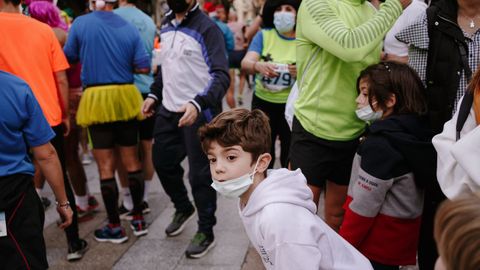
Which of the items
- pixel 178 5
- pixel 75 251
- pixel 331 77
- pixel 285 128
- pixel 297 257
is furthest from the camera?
pixel 285 128

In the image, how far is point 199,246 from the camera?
364 cm

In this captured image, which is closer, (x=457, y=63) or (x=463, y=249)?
(x=463, y=249)

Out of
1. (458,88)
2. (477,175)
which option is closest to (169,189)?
(458,88)

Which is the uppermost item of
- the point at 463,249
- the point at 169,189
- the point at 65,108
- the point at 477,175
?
the point at 463,249

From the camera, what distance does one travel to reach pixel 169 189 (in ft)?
12.8

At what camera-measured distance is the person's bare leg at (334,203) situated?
9.64 ft

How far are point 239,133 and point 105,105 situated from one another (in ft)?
6.54

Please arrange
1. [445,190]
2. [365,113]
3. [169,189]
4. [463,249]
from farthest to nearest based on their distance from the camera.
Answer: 1. [169,189]
2. [365,113]
3. [445,190]
4. [463,249]

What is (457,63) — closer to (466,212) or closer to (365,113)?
(365,113)

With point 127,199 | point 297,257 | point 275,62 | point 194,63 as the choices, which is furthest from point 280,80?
point 297,257

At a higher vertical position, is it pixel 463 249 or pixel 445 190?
pixel 463 249

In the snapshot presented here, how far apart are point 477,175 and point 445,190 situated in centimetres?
21

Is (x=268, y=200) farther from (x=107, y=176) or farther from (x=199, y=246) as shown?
(x=107, y=176)

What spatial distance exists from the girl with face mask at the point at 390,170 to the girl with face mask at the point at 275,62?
54.3 inches
